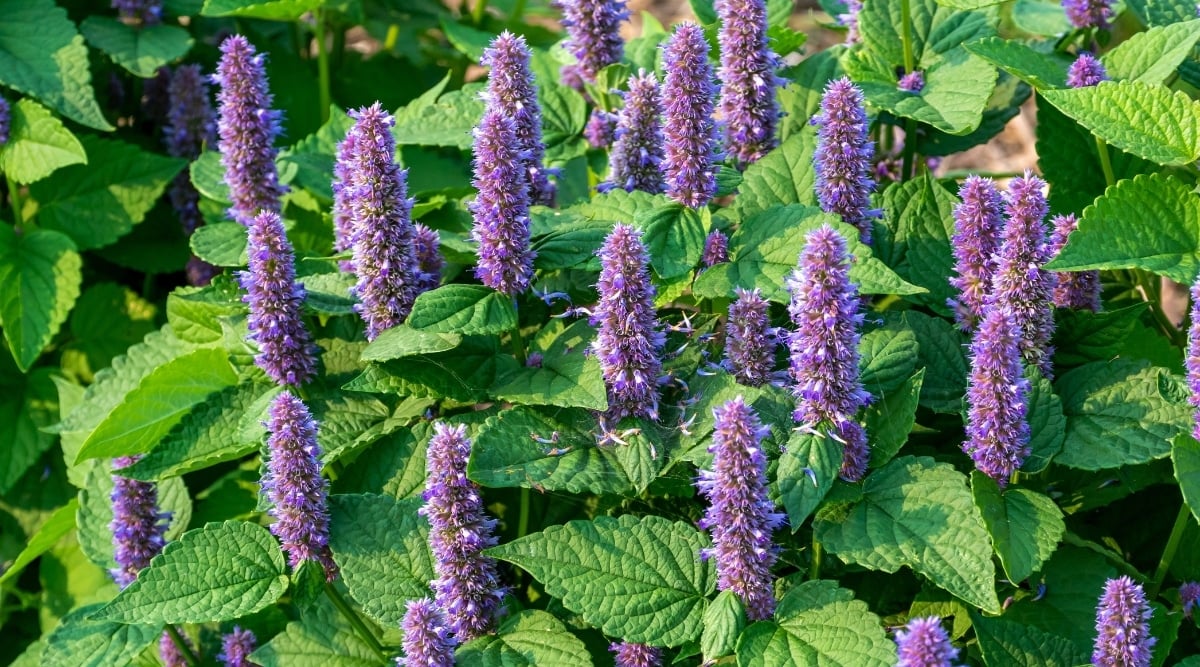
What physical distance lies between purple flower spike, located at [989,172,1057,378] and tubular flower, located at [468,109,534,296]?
102 cm

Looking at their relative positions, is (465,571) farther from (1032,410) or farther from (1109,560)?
(1109,560)

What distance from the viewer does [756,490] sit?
254 cm

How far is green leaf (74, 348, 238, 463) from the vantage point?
349cm

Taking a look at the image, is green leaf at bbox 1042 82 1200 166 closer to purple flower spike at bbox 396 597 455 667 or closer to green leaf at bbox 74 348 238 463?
purple flower spike at bbox 396 597 455 667

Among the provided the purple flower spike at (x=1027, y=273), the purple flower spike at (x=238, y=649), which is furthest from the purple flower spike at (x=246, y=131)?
the purple flower spike at (x=1027, y=273)

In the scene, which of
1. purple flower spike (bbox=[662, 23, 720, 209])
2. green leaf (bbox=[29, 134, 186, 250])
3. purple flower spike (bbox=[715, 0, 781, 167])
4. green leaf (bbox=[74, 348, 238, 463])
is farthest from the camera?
green leaf (bbox=[29, 134, 186, 250])

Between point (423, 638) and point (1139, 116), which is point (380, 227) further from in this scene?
point (1139, 116)

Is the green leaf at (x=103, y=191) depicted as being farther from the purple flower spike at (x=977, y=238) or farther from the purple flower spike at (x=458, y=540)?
the purple flower spike at (x=977, y=238)

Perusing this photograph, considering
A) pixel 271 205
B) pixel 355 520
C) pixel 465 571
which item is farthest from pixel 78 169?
pixel 465 571

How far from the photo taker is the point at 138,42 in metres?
4.78

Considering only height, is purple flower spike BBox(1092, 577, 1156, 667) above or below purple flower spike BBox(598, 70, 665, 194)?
below

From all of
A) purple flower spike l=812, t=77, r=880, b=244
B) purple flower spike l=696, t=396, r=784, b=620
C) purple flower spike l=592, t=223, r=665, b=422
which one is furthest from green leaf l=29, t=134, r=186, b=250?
purple flower spike l=696, t=396, r=784, b=620

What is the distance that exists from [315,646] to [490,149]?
48.1 inches

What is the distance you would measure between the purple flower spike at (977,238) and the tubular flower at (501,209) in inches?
38.2
